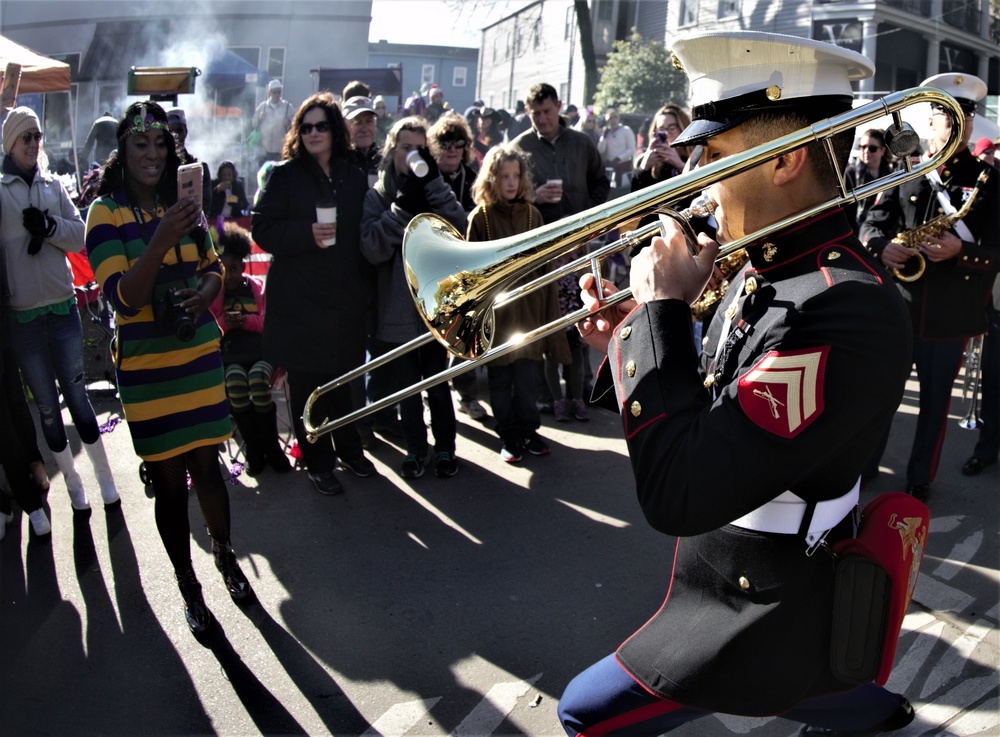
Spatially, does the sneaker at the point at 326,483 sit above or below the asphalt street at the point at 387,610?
above

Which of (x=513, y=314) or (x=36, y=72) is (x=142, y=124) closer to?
(x=513, y=314)

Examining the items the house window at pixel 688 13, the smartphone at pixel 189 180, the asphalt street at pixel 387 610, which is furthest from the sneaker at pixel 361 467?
the house window at pixel 688 13

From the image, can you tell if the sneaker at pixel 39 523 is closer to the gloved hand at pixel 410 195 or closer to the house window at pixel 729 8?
the gloved hand at pixel 410 195

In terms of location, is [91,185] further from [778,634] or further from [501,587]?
[778,634]

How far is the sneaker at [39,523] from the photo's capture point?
13.0ft

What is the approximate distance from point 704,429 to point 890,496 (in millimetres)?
622

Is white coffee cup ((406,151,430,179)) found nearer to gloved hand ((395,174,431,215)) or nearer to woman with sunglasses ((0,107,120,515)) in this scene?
gloved hand ((395,174,431,215))

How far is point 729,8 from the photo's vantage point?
2284 centimetres

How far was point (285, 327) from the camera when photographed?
4.54m

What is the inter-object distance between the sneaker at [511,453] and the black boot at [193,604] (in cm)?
219

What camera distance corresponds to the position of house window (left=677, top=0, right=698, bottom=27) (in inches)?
960

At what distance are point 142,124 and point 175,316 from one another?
2.44ft

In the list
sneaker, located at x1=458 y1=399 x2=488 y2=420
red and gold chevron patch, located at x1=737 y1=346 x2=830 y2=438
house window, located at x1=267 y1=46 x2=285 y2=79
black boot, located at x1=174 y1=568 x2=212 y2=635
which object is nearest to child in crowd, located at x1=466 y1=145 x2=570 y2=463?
sneaker, located at x1=458 y1=399 x2=488 y2=420

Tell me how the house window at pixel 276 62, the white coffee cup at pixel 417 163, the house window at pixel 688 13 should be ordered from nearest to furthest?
the white coffee cup at pixel 417 163, the house window at pixel 276 62, the house window at pixel 688 13
